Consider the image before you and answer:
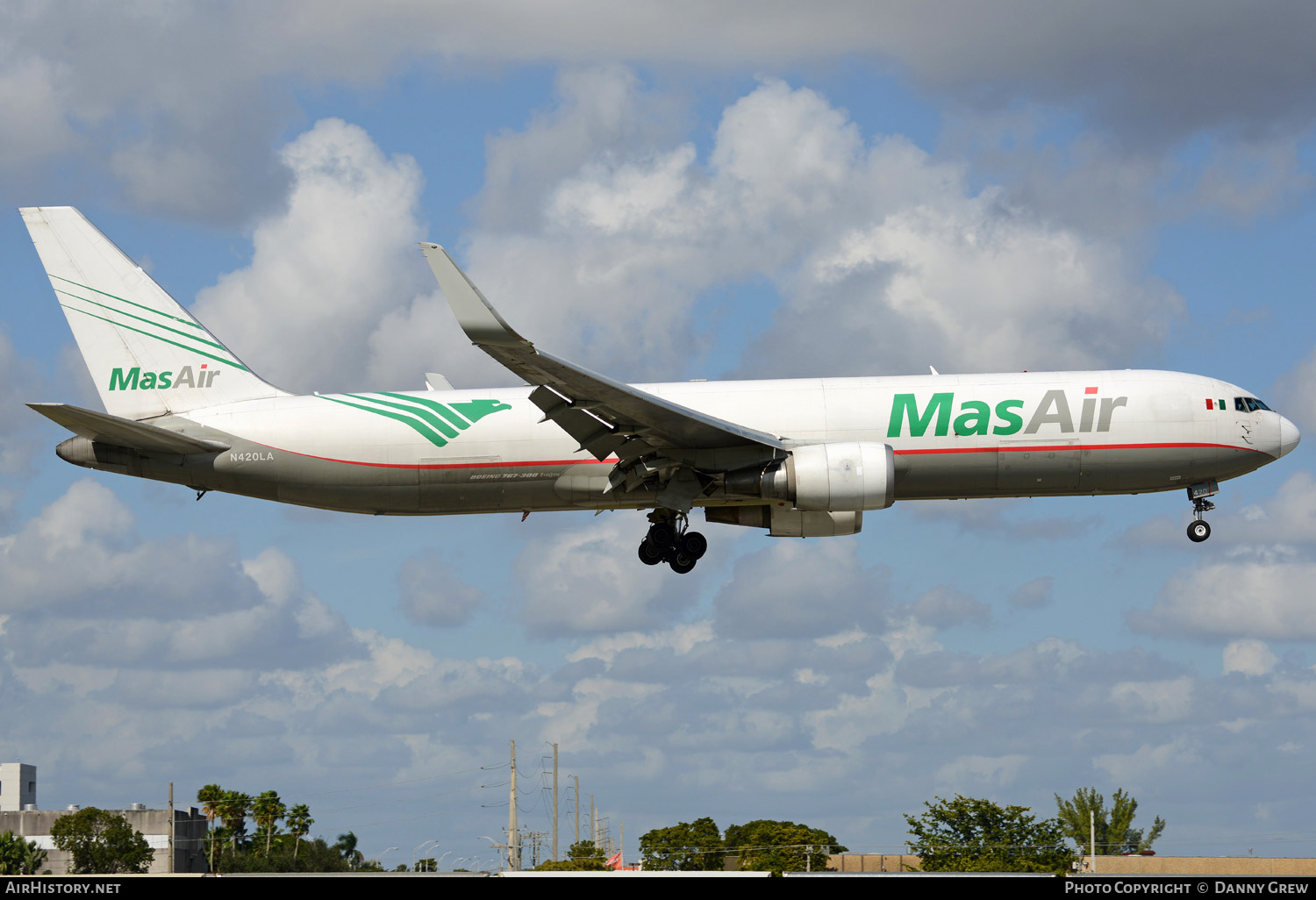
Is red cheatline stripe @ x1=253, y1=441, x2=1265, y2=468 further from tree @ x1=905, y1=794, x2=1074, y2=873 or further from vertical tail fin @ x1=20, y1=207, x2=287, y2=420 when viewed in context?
tree @ x1=905, y1=794, x2=1074, y2=873

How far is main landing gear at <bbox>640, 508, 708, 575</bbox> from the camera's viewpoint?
134 ft

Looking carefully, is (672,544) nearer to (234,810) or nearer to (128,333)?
(128,333)

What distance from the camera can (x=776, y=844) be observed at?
9669 centimetres

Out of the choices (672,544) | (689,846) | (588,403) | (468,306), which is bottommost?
(689,846)

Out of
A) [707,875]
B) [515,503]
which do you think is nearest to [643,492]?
[515,503]

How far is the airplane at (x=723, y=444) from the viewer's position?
3688cm

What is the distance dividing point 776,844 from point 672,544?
61.6 m

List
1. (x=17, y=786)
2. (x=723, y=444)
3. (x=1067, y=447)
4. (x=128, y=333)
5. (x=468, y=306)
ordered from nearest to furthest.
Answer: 1. (x=468, y=306)
2. (x=723, y=444)
3. (x=1067, y=447)
4. (x=128, y=333)
5. (x=17, y=786)

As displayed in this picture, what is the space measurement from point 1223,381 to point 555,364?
793 inches

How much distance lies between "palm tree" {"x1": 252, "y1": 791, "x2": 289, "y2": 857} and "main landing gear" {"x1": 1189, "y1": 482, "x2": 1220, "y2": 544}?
71.8 meters

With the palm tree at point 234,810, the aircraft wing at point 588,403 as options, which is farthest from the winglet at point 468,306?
the palm tree at point 234,810

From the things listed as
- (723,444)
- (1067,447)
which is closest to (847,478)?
(723,444)

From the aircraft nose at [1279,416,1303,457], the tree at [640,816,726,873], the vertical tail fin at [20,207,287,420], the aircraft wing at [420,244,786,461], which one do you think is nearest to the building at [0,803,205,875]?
the tree at [640,816,726,873]
